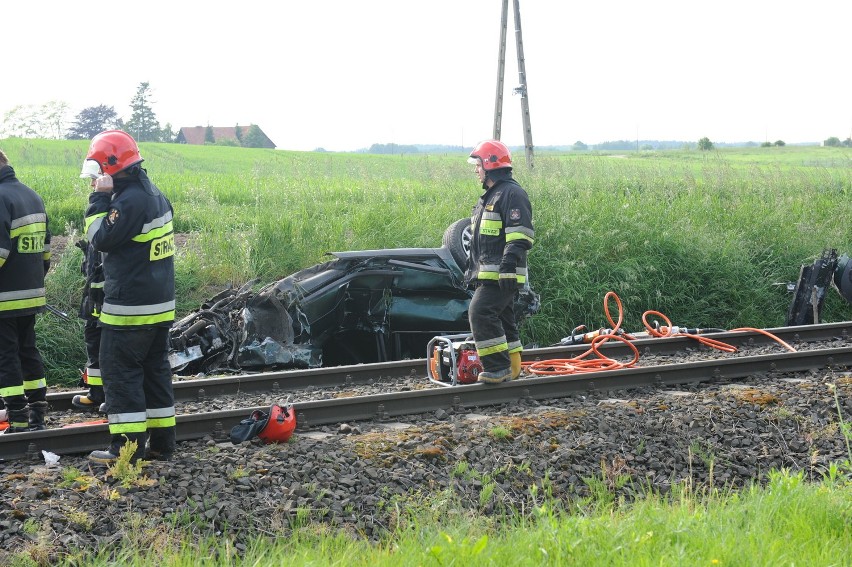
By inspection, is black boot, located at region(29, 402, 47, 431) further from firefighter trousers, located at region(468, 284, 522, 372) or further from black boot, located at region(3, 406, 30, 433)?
firefighter trousers, located at region(468, 284, 522, 372)

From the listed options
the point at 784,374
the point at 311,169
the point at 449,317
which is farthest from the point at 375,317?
the point at 311,169

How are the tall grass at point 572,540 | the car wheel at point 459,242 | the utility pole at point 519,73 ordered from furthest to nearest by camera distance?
the utility pole at point 519,73 → the car wheel at point 459,242 → the tall grass at point 572,540

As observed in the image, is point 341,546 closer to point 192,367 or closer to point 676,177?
point 192,367

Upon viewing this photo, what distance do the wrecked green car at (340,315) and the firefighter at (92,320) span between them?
5.57 feet

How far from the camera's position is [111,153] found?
561 cm

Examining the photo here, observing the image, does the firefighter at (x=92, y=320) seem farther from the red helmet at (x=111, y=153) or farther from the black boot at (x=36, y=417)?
the red helmet at (x=111, y=153)

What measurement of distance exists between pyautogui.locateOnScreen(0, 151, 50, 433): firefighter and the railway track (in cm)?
61

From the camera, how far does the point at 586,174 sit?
58.3 feet

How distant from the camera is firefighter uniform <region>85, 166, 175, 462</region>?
→ 5.54m

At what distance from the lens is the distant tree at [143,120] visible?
56.7m

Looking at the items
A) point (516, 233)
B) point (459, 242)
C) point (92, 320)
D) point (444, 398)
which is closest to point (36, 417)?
point (92, 320)

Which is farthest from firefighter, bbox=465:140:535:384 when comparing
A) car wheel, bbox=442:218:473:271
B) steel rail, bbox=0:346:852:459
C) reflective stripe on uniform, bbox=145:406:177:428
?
reflective stripe on uniform, bbox=145:406:177:428

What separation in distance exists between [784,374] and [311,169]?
1136 cm

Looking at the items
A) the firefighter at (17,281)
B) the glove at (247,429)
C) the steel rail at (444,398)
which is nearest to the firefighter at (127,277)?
the steel rail at (444,398)
